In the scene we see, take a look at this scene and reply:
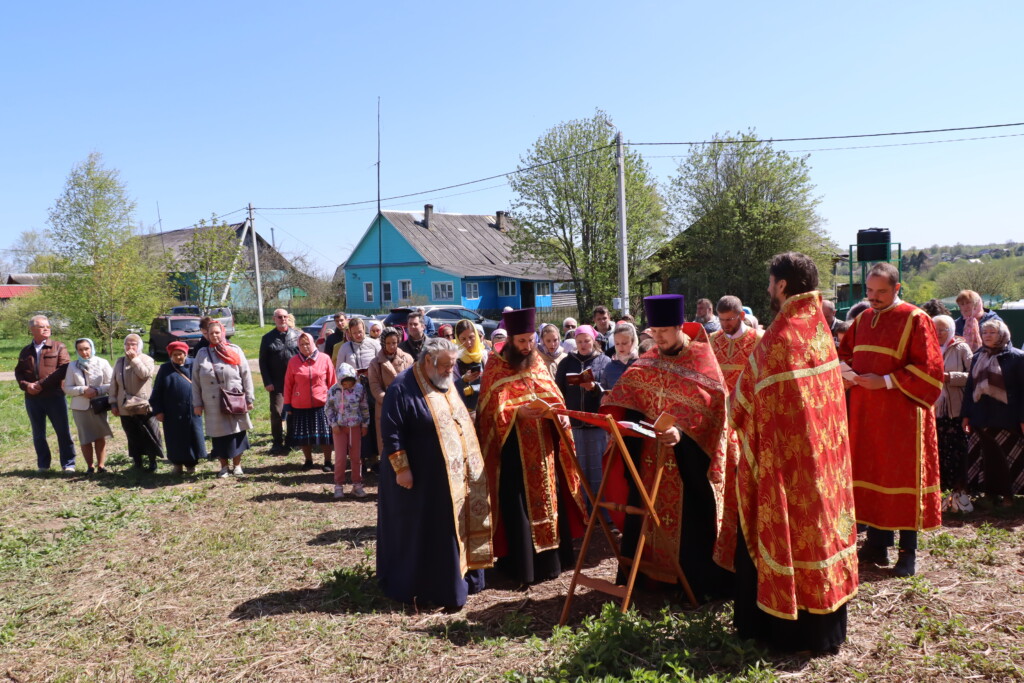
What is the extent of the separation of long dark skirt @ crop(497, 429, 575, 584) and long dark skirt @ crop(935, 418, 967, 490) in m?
3.80

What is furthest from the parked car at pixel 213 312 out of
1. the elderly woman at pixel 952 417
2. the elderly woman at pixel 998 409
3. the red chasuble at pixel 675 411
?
the elderly woman at pixel 998 409

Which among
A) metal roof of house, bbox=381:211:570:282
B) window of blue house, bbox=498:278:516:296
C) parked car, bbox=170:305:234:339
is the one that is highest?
metal roof of house, bbox=381:211:570:282

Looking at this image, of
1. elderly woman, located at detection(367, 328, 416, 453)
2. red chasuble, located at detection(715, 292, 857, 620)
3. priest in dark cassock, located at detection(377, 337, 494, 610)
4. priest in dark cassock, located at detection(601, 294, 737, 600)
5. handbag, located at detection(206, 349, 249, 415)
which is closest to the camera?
red chasuble, located at detection(715, 292, 857, 620)

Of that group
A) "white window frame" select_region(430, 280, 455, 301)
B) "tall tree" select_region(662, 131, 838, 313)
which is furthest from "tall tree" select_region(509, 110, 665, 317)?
"white window frame" select_region(430, 280, 455, 301)

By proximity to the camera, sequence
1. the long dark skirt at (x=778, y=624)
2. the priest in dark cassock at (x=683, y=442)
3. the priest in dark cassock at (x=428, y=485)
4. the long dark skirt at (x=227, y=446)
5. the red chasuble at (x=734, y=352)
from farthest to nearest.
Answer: the long dark skirt at (x=227, y=446) → the red chasuble at (x=734, y=352) → the priest in dark cassock at (x=428, y=485) → the priest in dark cassock at (x=683, y=442) → the long dark skirt at (x=778, y=624)

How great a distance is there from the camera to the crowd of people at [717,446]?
3.83m

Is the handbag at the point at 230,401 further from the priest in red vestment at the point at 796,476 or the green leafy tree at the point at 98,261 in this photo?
the green leafy tree at the point at 98,261

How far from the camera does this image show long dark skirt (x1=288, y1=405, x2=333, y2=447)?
30.2ft

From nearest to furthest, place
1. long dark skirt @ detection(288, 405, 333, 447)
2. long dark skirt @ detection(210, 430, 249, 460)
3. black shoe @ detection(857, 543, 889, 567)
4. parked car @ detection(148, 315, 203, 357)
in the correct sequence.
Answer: black shoe @ detection(857, 543, 889, 567), long dark skirt @ detection(210, 430, 249, 460), long dark skirt @ detection(288, 405, 333, 447), parked car @ detection(148, 315, 203, 357)

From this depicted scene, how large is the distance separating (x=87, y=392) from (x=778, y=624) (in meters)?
8.70

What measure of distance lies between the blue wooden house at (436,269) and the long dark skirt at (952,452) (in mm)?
32081

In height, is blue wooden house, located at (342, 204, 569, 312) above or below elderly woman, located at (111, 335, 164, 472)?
above

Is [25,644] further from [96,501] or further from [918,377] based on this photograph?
[918,377]

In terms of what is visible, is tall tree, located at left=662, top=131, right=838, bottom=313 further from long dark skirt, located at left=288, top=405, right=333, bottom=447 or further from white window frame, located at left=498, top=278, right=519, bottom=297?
long dark skirt, located at left=288, top=405, right=333, bottom=447
